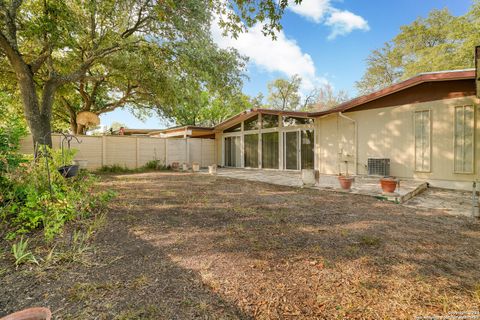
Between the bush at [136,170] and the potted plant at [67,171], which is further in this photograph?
the bush at [136,170]

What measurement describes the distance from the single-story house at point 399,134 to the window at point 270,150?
0.47 feet

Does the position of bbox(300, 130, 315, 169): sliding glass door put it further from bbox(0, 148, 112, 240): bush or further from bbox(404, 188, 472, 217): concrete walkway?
bbox(0, 148, 112, 240): bush

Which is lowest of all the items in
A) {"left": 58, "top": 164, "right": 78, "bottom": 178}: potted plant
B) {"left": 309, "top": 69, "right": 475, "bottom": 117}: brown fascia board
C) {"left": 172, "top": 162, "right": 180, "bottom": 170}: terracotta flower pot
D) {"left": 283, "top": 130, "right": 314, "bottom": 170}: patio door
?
{"left": 172, "top": 162, "right": 180, "bottom": 170}: terracotta flower pot

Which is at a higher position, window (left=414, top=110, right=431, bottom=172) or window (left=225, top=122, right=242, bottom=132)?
window (left=225, top=122, right=242, bottom=132)

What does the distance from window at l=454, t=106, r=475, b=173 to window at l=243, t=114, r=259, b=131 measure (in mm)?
8007

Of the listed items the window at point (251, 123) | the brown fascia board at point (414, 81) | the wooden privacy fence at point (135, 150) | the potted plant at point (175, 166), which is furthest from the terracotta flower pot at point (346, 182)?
the wooden privacy fence at point (135, 150)

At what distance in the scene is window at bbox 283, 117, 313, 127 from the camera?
10.1 m

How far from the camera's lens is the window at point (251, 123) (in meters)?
12.5

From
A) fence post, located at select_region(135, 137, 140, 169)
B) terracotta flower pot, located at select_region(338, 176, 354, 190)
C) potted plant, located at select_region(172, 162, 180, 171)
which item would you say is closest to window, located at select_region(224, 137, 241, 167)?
potted plant, located at select_region(172, 162, 180, 171)

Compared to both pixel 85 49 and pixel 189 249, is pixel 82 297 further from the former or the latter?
pixel 85 49

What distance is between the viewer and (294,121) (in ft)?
34.8

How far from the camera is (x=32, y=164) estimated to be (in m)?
3.52

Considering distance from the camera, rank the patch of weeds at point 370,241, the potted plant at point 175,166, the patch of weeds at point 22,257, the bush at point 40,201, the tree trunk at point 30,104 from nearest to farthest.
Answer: the patch of weeds at point 22,257
the patch of weeds at point 370,241
the bush at point 40,201
the tree trunk at point 30,104
the potted plant at point 175,166

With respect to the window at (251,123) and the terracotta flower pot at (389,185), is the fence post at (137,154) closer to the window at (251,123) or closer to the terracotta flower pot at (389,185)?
the window at (251,123)
